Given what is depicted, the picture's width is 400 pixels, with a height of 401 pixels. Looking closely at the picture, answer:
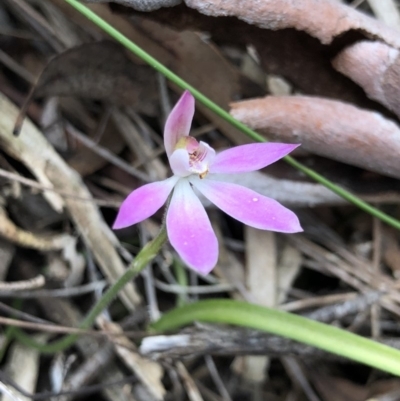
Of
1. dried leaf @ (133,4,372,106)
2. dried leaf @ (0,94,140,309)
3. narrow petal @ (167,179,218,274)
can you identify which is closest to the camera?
narrow petal @ (167,179,218,274)

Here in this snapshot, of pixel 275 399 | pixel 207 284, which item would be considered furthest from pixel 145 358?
pixel 275 399

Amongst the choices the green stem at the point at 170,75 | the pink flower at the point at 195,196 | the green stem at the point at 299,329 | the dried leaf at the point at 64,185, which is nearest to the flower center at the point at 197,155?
the pink flower at the point at 195,196

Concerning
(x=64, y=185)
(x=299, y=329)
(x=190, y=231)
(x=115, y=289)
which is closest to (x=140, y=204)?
(x=190, y=231)

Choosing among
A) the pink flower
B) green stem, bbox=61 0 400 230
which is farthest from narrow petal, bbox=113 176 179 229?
green stem, bbox=61 0 400 230

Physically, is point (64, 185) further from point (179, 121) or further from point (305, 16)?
point (305, 16)

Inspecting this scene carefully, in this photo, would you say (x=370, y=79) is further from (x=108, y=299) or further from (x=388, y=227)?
(x=108, y=299)

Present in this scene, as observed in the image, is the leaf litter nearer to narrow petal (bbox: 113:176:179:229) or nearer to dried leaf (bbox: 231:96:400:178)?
dried leaf (bbox: 231:96:400:178)
